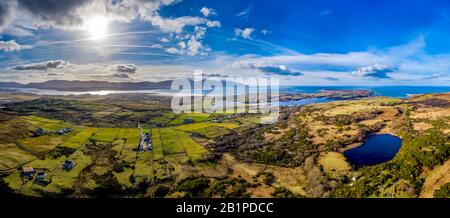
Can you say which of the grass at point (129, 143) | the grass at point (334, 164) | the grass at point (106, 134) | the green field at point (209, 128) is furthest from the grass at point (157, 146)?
the grass at point (334, 164)

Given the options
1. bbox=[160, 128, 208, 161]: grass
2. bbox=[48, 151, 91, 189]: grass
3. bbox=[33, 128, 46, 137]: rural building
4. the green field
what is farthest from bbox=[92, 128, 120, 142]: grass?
the green field

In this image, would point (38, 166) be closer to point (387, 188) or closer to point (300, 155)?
point (300, 155)

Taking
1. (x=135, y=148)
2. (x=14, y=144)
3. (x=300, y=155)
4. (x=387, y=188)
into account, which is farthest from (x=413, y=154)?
(x=14, y=144)

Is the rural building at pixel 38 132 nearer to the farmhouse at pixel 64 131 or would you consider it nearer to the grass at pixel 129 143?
the farmhouse at pixel 64 131

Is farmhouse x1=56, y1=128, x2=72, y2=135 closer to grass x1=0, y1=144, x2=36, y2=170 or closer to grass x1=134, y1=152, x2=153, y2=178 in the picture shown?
grass x1=0, y1=144, x2=36, y2=170

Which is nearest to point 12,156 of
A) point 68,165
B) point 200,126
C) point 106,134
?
point 68,165

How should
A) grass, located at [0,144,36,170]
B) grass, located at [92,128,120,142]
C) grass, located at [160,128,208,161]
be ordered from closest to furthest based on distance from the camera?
1. grass, located at [0,144,36,170]
2. grass, located at [160,128,208,161]
3. grass, located at [92,128,120,142]

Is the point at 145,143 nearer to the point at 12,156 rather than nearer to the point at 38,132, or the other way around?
the point at 12,156

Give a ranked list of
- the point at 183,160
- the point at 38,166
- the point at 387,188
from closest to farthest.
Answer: the point at 387,188 → the point at 38,166 → the point at 183,160
